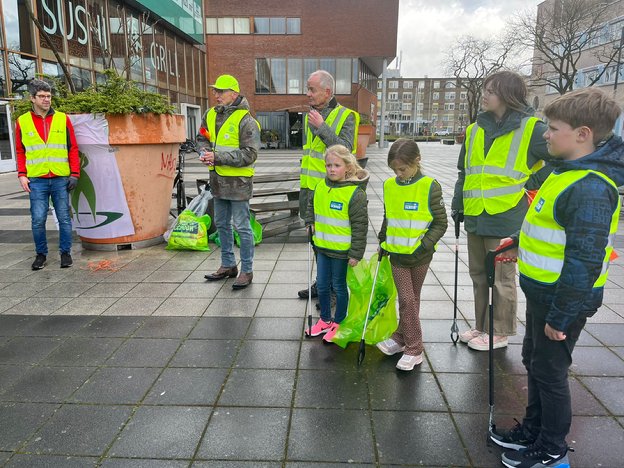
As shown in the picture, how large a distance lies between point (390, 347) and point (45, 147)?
438 cm

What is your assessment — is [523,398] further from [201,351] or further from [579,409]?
[201,351]

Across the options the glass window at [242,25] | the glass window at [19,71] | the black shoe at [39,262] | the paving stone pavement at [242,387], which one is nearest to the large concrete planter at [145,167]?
the black shoe at [39,262]

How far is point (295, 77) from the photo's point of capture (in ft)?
121

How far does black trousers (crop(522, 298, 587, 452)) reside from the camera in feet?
7.36

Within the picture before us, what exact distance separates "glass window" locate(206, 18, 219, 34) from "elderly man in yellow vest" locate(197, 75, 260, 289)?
3496 centimetres

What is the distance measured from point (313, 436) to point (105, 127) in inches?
188

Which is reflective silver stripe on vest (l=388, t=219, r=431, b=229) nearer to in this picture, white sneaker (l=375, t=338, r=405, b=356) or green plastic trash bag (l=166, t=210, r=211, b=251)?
white sneaker (l=375, t=338, r=405, b=356)

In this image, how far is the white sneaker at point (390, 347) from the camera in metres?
3.54

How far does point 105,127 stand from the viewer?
589 cm

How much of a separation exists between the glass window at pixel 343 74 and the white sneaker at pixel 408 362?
115 feet

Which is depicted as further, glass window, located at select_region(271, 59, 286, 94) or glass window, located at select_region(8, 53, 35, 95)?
glass window, located at select_region(271, 59, 286, 94)

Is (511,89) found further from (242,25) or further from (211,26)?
(211,26)

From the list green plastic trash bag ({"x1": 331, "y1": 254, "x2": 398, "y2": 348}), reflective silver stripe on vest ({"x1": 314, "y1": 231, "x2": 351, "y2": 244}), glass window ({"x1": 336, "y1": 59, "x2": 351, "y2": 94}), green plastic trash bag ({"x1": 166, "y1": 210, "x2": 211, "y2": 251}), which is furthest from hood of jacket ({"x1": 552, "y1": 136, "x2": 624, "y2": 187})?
glass window ({"x1": 336, "y1": 59, "x2": 351, "y2": 94})

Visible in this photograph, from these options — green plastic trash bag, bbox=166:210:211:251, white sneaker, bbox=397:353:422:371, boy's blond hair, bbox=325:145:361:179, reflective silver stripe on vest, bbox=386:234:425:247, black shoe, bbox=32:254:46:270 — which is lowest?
white sneaker, bbox=397:353:422:371
